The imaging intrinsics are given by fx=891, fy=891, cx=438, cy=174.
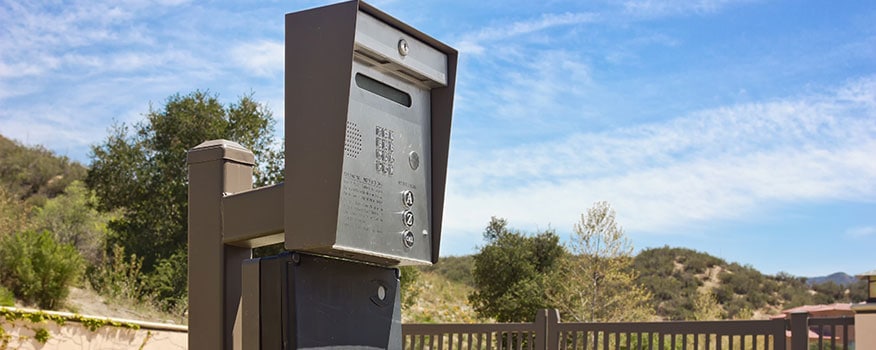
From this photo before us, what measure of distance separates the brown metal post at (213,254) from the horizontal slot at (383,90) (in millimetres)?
417

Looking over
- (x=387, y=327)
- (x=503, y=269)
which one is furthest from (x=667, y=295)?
(x=387, y=327)

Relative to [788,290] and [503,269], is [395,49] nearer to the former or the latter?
[503,269]

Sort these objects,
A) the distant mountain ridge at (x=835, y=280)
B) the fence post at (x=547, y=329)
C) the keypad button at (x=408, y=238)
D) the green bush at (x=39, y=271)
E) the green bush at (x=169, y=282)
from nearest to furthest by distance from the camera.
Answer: the keypad button at (x=408, y=238) < the fence post at (x=547, y=329) < the green bush at (x=39, y=271) < the green bush at (x=169, y=282) < the distant mountain ridge at (x=835, y=280)

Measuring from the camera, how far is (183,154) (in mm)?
12898

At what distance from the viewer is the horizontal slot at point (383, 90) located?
1715 millimetres

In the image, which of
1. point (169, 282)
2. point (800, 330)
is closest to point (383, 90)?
point (800, 330)

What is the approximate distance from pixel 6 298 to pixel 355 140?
611 cm

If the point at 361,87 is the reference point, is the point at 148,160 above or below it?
above

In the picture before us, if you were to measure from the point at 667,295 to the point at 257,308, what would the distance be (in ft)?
74.3

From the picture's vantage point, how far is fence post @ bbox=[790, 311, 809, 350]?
4.45 m

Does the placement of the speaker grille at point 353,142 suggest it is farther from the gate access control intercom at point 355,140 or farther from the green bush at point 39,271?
the green bush at point 39,271

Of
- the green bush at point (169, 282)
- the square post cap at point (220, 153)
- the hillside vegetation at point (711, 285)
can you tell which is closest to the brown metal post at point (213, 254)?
the square post cap at point (220, 153)

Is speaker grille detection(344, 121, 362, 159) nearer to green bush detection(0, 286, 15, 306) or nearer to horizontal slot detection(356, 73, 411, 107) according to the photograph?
horizontal slot detection(356, 73, 411, 107)

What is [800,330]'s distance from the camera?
4457mm
